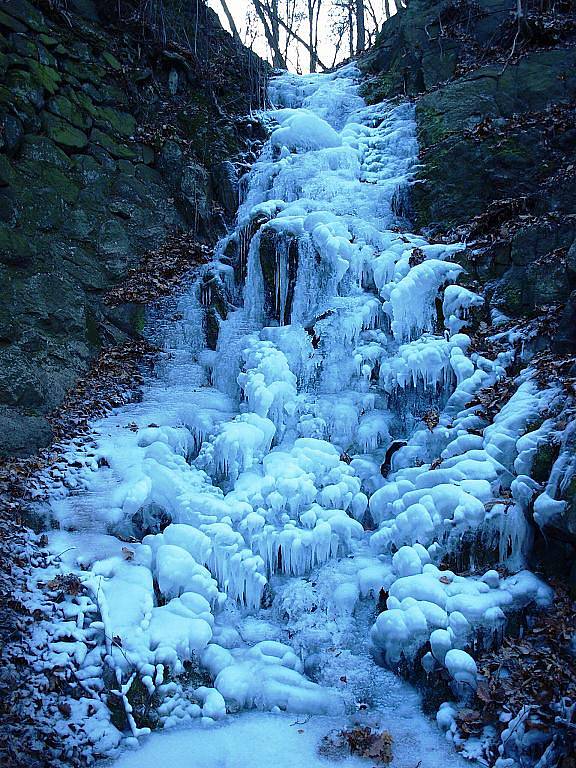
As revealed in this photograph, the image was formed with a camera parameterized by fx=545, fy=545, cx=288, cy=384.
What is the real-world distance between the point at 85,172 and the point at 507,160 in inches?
283

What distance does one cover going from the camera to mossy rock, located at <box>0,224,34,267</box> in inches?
298

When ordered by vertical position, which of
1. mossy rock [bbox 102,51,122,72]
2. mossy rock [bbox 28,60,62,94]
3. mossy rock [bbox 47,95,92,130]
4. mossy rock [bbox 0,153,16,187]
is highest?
mossy rock [bbox 102,51,122,72]

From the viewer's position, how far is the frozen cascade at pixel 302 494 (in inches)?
171

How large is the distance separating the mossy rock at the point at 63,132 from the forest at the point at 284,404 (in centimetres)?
4

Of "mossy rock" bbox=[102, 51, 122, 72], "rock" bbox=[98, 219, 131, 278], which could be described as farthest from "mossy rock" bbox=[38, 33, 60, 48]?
"rock" bbox=[98, 219, 131, 278]

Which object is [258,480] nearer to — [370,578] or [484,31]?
[370,578]

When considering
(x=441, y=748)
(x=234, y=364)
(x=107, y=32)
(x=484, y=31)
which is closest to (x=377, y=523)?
(x=441, y=748)

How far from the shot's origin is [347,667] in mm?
4648

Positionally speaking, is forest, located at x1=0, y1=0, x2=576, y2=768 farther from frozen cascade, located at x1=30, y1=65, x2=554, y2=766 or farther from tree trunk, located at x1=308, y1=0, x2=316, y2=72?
tree trunk, located at x1=308, y1=0, x2=316, y2=72

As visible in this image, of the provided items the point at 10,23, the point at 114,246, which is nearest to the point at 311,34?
the point at 10,23

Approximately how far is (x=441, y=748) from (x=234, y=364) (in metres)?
5.52

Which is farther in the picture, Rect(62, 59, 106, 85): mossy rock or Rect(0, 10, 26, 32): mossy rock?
Rect(62, 59, 106, 85): mossy rock

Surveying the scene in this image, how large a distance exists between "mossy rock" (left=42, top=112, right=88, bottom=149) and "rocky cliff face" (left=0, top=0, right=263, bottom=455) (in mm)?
21

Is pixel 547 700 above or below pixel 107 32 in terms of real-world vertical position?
below
